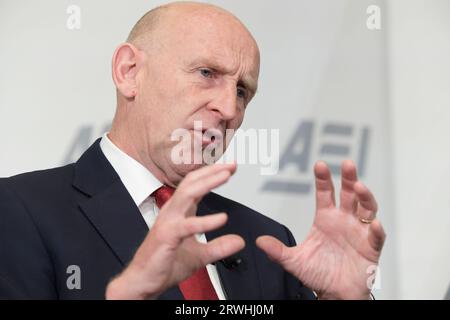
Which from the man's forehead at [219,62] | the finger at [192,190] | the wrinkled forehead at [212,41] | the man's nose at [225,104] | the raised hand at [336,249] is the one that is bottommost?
the raised hand at [336,249]

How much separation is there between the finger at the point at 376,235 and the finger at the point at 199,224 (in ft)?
1.15

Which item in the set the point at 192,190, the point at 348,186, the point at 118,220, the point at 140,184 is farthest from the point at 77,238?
the point at 348,186

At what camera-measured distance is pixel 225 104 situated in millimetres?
1749

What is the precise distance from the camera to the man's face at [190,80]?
1753 mm

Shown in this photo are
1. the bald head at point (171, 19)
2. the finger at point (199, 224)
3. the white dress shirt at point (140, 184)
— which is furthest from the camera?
the bald head at point (171, 19)

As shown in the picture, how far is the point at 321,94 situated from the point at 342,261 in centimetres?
103

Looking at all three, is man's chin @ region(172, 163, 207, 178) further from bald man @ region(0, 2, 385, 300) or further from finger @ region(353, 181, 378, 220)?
finger @ region(353, 181, 378, 220)

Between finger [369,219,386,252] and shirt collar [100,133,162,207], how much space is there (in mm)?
533

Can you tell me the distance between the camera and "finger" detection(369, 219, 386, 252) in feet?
4.62

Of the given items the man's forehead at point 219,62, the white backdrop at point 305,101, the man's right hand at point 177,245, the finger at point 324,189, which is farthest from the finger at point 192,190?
the white backdrop at point 305,101

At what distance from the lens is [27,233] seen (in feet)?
5.05

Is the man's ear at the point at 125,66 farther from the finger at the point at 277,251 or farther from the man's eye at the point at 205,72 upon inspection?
the finger at the point at 277,251

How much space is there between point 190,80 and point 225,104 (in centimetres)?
11
